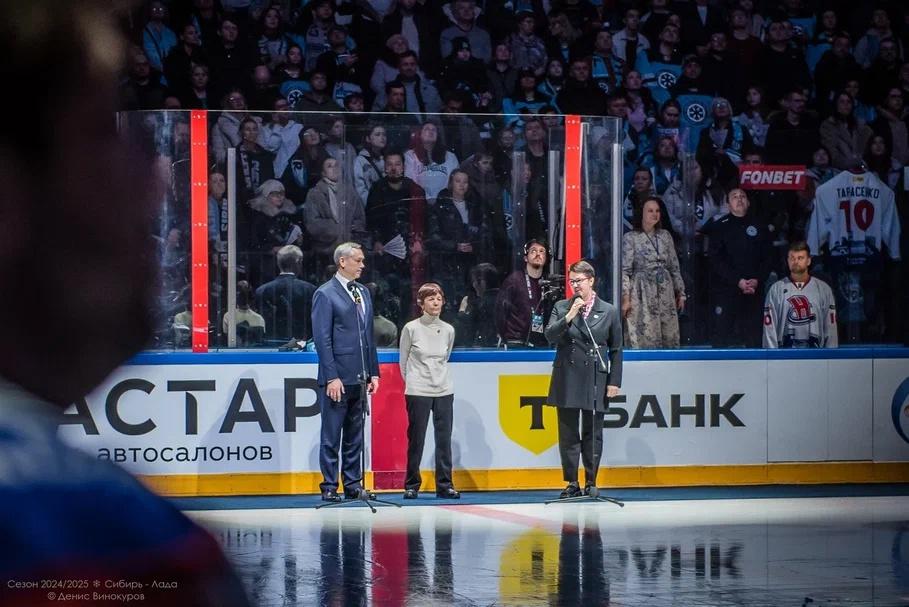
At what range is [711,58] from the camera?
19391 mm

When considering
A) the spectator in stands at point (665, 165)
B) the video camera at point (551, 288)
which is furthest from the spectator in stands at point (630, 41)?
the video camera at point (551, 288)

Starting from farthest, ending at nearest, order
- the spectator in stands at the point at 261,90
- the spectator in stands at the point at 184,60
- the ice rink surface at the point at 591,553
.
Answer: the spectator in stands at the point at 261,90 < the spectator in stands at the point at 184,60 < the ice rink surface at the point at 591,553

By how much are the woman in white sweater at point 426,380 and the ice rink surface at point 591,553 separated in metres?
0.44

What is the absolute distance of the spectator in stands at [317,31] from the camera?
18.4m

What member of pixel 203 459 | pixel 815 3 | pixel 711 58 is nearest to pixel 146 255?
pixel 203 459

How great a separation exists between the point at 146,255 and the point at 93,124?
10 cm

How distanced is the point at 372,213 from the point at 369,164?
0.46 metres

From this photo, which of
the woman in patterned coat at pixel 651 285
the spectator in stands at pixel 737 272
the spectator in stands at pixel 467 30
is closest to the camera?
the woman in patterned coat at pixel 651 285

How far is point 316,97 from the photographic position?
1786cm

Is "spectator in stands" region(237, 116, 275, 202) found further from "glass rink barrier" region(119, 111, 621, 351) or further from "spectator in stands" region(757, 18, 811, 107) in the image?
"spectator in stands" region(757, 18, 811, 107)

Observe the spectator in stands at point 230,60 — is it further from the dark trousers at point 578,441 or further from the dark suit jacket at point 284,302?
the dark trousers at point 578,441

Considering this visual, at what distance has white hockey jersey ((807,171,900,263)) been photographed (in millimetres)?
16766

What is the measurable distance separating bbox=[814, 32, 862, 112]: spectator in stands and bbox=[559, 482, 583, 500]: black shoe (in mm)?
8012

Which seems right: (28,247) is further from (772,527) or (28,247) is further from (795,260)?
(795,260)
